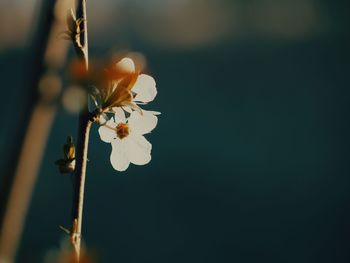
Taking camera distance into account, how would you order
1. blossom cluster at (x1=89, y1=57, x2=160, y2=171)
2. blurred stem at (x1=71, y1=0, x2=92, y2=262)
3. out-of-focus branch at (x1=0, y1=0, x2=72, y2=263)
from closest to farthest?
out-of-focus branch at (x1=0, y1=0, x2=72, y2=263) → blurred stem at (x1=71, y1=0, x2=92, y2=262) → blossom cluster at (x1=89, y1=57, x2=160, y2=171)

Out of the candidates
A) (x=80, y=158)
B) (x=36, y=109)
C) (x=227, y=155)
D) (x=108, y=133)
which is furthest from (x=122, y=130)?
(x=227, y=155)

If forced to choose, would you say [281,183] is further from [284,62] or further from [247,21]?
[247,21]

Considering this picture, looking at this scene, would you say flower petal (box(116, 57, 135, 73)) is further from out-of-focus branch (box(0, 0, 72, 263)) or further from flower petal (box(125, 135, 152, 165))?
out-of-focus branch (box(0, 0, 72, 263))

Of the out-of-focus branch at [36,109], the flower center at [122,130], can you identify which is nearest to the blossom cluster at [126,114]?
the flower center at [122,130]

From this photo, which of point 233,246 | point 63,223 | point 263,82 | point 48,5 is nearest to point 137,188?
point 63,223

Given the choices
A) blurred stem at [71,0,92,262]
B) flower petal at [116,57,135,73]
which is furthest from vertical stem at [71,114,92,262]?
flower petal at [116,57,135,73]
